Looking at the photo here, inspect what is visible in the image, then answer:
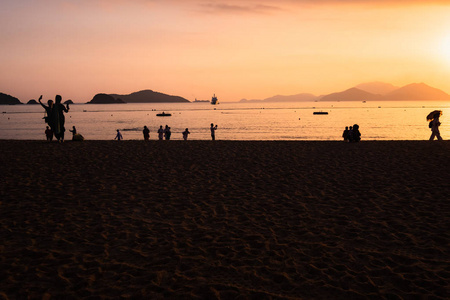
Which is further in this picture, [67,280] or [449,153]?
[449,153]

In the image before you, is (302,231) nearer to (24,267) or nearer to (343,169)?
(24,267)

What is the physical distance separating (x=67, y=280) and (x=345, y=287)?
4.17m

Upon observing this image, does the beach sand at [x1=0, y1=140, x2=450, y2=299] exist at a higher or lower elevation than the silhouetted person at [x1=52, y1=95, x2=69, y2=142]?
lower

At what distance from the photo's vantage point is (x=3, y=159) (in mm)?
17469

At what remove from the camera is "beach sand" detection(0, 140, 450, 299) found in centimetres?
531

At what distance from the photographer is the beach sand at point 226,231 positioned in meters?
5.31

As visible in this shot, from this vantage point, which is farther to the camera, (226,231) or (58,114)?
(58,114)

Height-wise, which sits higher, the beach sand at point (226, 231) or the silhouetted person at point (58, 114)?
the silhouetted person at point (58, 114)

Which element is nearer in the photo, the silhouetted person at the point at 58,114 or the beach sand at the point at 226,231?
the beach sand at the point at 226,231

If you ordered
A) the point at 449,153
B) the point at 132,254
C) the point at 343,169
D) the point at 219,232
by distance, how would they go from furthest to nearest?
the point at 449,153 < the point at 343,169 < the point at 219,232 < the point at 132,254

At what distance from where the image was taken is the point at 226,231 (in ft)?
24.8

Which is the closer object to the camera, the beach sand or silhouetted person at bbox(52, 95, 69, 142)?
the beach sand

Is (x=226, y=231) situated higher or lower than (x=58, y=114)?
lower

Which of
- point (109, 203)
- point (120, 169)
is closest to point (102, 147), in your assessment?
point (120, 169)
